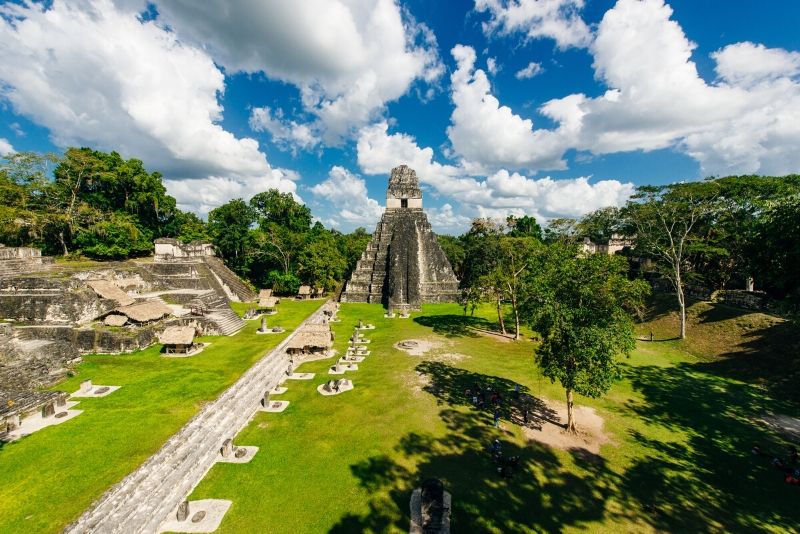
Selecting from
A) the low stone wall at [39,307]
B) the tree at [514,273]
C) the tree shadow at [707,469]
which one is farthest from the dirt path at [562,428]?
the low stone wall at [39,307]

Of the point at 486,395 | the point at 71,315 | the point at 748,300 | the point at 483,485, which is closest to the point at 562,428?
the point at 486,395

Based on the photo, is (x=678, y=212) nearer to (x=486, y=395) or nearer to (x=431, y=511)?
(x=486, y=395)

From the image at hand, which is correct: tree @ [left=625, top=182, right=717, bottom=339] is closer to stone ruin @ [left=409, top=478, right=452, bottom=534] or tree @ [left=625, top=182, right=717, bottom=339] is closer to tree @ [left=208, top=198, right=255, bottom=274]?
stone ruin @ [left=409, top=478, right=452, bottom=534]

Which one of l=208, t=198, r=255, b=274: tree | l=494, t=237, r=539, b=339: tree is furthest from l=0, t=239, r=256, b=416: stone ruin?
l=494, t=237, r=539, b=339: tree

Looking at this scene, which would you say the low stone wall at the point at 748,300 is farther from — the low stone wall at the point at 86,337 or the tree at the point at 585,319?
the low stone wall at the point at 86,337

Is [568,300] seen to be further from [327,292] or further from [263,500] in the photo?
[327,292]

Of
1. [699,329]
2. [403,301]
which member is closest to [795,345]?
[699,329]

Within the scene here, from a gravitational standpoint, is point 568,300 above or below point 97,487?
above
